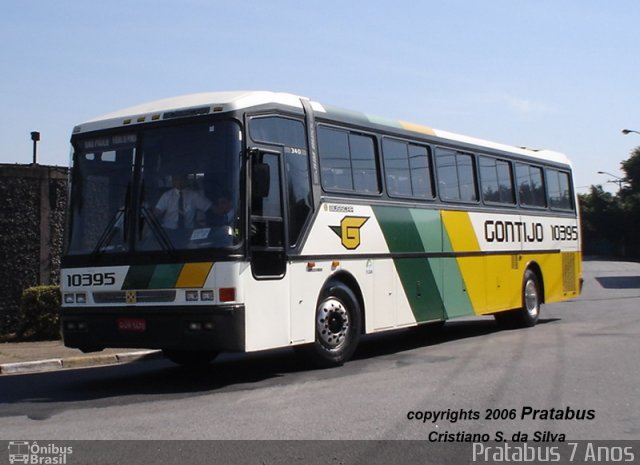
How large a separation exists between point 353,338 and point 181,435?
14.8 ft

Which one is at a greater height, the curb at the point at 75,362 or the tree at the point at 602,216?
the tree at the point at 602,216

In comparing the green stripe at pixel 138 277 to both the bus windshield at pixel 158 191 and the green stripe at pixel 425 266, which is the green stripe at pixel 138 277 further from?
the green stripe at pixel 425 266

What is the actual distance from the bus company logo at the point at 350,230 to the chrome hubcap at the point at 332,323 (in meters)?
0.82

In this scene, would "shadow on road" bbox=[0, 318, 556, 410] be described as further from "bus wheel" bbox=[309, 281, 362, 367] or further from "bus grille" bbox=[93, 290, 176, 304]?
"bus grille" bbox=[93, 290, 176, 304]

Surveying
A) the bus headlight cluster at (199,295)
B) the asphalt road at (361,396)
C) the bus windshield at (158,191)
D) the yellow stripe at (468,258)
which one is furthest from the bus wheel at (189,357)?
the yellow stripe at (468,258)

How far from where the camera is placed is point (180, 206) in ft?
32.0

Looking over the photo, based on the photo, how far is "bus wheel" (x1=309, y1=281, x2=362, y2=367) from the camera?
10945mm

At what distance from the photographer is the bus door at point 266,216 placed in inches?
382

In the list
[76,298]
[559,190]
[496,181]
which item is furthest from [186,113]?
[559,190]

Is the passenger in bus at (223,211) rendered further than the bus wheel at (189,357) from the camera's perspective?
No

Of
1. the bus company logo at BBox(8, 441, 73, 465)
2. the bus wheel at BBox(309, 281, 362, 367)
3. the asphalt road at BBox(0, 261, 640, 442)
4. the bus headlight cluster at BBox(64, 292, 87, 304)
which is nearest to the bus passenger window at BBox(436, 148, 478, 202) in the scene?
the asphalt road at BBox(0, 261, 640, 442)

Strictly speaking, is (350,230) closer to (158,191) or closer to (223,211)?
(223,211)

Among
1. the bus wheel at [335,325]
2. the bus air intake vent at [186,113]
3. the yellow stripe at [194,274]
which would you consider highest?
the bus air intake vent at [186,113]

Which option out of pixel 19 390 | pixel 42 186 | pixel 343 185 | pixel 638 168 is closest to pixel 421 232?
pixel 343 185
